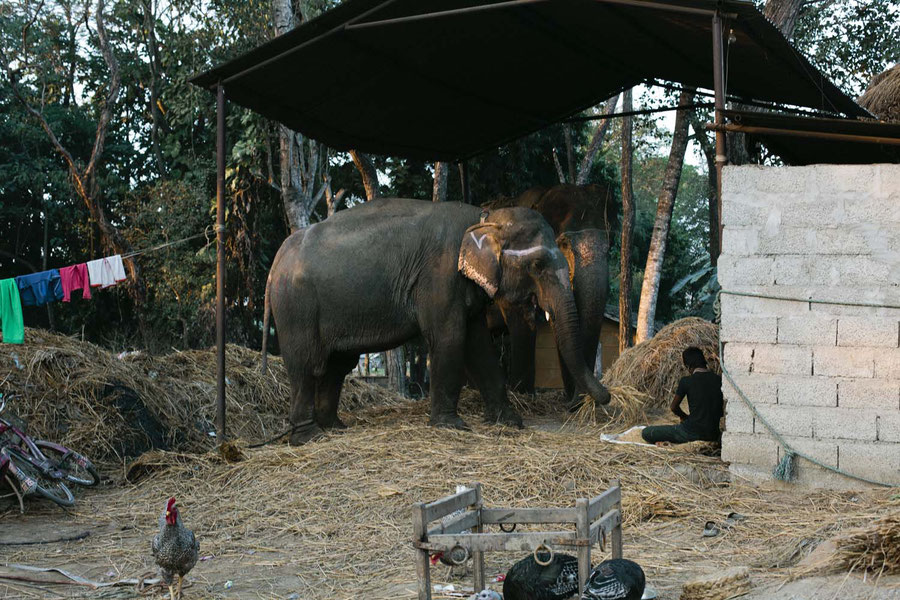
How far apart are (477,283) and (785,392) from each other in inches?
135

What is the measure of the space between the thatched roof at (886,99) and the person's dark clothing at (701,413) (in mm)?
4765

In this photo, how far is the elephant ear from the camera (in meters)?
9.73

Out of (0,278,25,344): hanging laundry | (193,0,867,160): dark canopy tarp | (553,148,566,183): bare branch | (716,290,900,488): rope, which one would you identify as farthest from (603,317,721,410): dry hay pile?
(553,148,566,183): bare branch

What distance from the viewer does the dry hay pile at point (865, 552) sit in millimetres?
4887

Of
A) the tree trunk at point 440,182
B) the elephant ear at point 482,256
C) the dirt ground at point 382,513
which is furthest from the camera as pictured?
the tree trunk at point 440,182

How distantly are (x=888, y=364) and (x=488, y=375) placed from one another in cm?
414

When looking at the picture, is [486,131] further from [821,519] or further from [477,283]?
[821,519]

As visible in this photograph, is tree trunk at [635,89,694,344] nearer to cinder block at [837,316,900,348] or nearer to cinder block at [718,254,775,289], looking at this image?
cinder block at [718,254,775,289]

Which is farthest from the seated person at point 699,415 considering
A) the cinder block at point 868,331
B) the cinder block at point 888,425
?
the cinder block at point 888,425

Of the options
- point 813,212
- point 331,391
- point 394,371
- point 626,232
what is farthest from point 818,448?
point 394,371

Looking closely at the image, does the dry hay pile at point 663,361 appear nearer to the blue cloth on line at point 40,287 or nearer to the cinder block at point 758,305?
the cinder block at point 758,305

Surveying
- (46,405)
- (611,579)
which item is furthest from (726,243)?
(46,405)

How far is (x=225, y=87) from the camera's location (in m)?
10.5

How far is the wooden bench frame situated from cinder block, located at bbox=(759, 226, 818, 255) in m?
2.98
